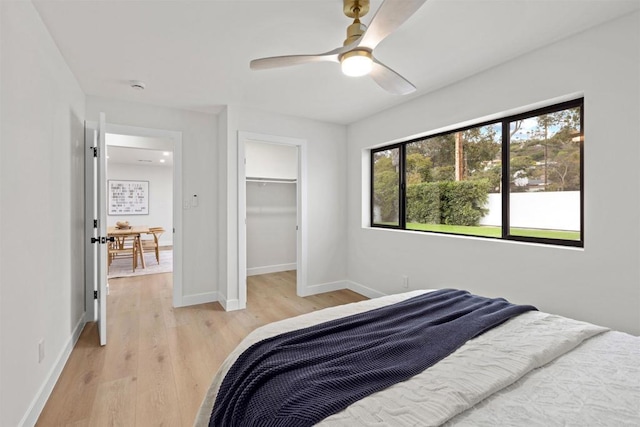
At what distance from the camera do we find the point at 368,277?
4066 millimetres

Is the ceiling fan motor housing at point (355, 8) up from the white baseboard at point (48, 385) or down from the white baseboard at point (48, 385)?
up

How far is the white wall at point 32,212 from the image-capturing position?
144 cm

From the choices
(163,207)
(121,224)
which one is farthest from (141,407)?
(163,207)

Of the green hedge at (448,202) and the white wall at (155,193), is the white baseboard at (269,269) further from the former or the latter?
the white wall at (155,193)

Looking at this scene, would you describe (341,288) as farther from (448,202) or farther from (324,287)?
(448,202)

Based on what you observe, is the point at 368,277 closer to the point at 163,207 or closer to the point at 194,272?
the point at 194,272

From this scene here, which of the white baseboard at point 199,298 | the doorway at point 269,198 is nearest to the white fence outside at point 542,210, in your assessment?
the doorway at point 269,198

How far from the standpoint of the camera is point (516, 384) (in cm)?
103

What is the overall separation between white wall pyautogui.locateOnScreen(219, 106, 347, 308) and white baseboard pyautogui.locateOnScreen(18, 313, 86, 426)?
1.43m

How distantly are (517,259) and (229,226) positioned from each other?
2.85 m

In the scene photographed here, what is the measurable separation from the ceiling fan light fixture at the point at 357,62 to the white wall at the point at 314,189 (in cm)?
208

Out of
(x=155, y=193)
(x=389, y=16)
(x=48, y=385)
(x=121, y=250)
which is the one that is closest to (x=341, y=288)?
(x=48, y=385)

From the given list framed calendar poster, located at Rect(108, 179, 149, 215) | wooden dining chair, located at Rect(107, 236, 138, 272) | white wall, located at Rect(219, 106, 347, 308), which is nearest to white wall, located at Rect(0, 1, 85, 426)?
white wall, located at Rect(219, 106, 347, 308)

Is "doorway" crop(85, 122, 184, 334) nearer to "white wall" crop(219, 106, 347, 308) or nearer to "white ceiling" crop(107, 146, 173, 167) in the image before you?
"white wall" crop(219, 106, 347, 308)
